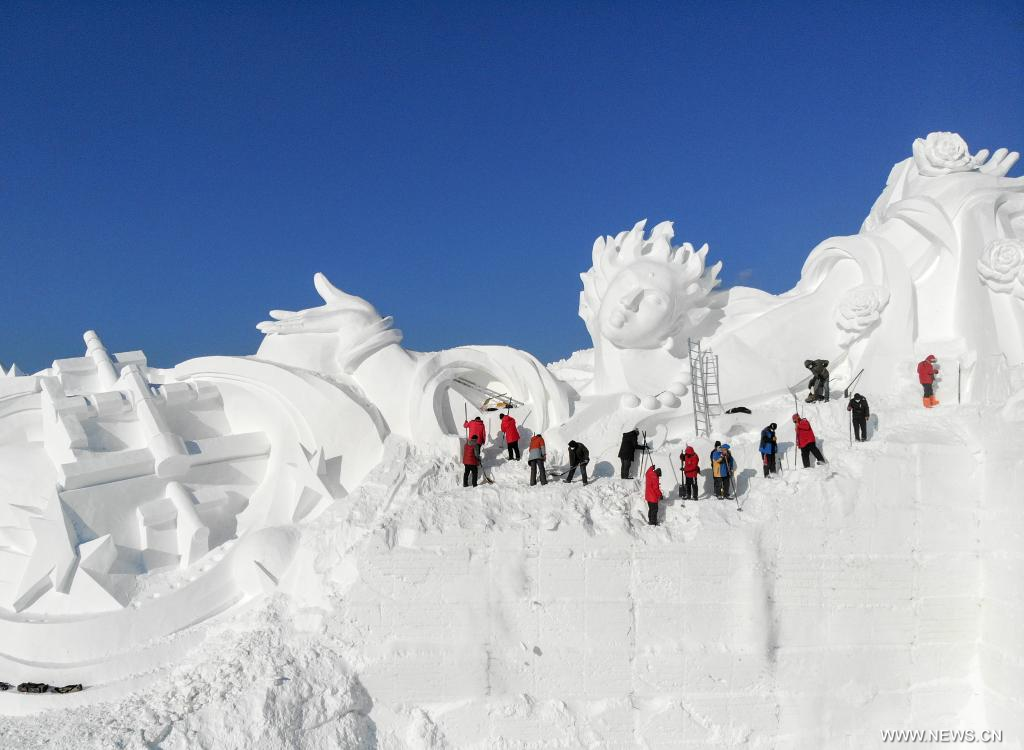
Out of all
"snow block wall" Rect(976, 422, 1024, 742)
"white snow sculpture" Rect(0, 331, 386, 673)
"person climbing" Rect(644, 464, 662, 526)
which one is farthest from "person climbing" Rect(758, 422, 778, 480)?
"white snow sculpture" Rect(0, 331, 386, 673)

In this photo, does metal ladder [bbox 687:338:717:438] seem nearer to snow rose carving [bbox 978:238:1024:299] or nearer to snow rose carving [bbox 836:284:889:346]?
snow rose carving [bbox 836:284:889:346]

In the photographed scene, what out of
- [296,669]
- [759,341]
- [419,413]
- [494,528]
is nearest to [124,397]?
[419,413]

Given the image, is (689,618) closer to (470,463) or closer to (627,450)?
(627,450)

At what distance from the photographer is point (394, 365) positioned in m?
13.0

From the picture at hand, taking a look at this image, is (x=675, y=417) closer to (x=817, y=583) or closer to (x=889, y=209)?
(x=817, y=583)

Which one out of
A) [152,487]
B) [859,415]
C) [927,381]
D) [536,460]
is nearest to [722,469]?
[859,415]

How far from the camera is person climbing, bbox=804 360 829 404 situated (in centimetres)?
1190

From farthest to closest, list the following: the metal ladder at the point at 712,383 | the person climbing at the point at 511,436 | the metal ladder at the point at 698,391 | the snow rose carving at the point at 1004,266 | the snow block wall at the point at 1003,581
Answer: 1. the metal ladder at the point at 712,383
2. the snow rose carving at the point at 1004,266
3. the metal ladder at the point at 698,391
4. the person climbing at the point at 511,436
5. the snow block wall at the point at 1003,581

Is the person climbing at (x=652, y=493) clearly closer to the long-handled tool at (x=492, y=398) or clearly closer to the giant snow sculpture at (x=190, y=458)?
the giant snow sculpture at (x=190, y=458)

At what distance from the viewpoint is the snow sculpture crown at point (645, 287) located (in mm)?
12836

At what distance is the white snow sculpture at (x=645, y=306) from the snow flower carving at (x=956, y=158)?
401cm

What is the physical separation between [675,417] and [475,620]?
4779 millimetres

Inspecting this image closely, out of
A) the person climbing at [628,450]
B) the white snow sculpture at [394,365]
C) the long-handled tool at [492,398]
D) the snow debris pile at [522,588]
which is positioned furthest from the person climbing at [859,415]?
the long-handled tool at [492,398]
